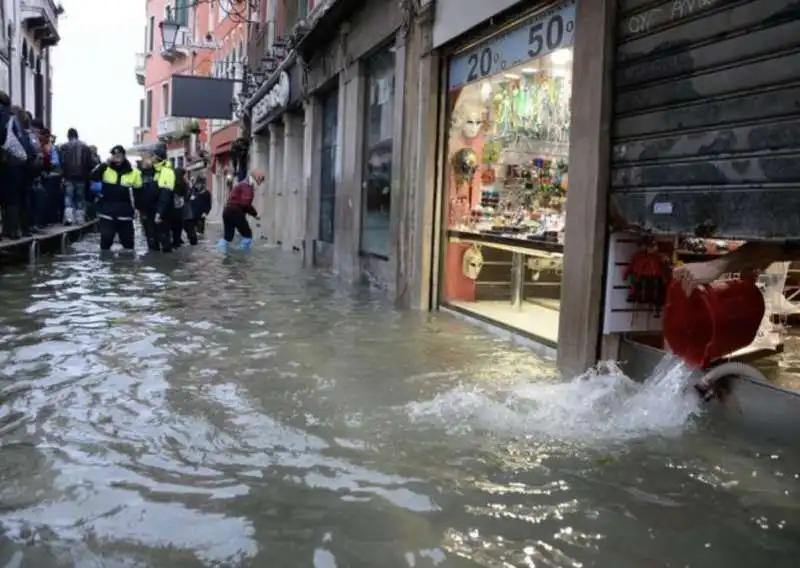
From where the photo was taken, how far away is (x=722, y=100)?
15.4 feet

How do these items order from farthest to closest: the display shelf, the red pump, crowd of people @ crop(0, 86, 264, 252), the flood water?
1. crowd of people @ crop(0, 86, 264, 252)
2. the display shelf
3. the red pump
4. the flood water

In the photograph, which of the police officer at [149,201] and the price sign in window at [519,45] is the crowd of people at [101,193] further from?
the price sign in window at [519,45]

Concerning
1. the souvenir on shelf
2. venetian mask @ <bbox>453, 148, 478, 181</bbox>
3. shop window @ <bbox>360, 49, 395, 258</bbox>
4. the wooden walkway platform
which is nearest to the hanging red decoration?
the souvenir on shelf

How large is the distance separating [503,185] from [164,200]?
972cm

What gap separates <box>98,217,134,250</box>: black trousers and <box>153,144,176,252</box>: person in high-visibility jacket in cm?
75

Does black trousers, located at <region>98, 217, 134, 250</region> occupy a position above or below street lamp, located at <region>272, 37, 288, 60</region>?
below

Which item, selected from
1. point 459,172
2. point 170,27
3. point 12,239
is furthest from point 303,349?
point 170,27

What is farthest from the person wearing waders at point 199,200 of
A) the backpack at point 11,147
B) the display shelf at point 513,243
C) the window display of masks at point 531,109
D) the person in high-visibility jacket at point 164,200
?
the window display of masks at point 531,109

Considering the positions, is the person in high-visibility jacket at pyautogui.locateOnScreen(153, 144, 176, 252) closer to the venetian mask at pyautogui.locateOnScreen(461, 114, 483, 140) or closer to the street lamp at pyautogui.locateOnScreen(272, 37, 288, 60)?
the street lamp at pyautogui.locateOnScreen(272, 37, 288, 60)

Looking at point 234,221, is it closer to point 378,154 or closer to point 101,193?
point 101,193

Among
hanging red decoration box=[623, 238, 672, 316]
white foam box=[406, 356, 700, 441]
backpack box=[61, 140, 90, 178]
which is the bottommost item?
white foam box=[406, 356, 700, 441]

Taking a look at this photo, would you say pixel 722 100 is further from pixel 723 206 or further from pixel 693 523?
pixel 693 523

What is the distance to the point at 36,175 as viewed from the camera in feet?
43.8

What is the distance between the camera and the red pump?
483 cm
